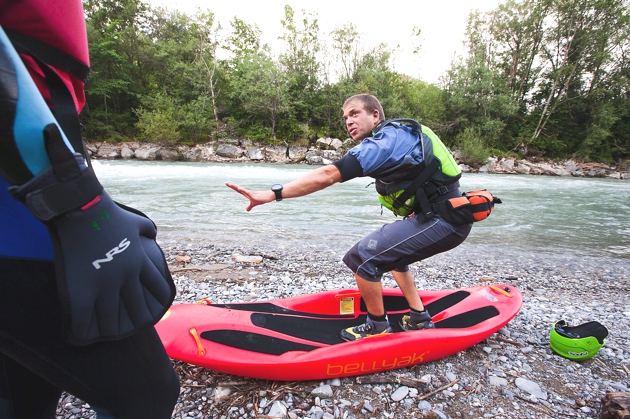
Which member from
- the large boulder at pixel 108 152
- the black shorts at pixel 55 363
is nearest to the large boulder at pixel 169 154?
the large boulder at pixel 108 152

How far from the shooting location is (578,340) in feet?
8.84

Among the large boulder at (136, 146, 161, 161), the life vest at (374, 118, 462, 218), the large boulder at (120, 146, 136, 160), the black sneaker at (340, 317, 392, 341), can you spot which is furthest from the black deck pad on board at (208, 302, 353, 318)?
the large boulder at (120, 146, 136, 160)

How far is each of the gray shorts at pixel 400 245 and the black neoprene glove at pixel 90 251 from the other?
78.9 inches

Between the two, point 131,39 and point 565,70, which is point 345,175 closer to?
point 565,70

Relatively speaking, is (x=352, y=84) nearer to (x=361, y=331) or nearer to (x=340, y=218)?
(x=340, y=218)

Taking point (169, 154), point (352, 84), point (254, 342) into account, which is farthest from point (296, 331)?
point (352, 84)

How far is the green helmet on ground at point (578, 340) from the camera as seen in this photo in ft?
8.79

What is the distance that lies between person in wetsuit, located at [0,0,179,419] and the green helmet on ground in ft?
10.7

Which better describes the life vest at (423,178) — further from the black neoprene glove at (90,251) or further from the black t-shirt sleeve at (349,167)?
the black neoprene glove at (90,251)

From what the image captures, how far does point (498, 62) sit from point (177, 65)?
127 ft

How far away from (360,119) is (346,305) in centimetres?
203

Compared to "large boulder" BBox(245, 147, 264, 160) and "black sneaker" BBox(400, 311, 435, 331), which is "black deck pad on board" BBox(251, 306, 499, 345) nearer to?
"black sneaker" BBox(400, 311, 435, 331)

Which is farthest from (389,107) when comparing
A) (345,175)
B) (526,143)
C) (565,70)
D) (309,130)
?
(345,175)

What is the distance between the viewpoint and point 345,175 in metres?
2.45
